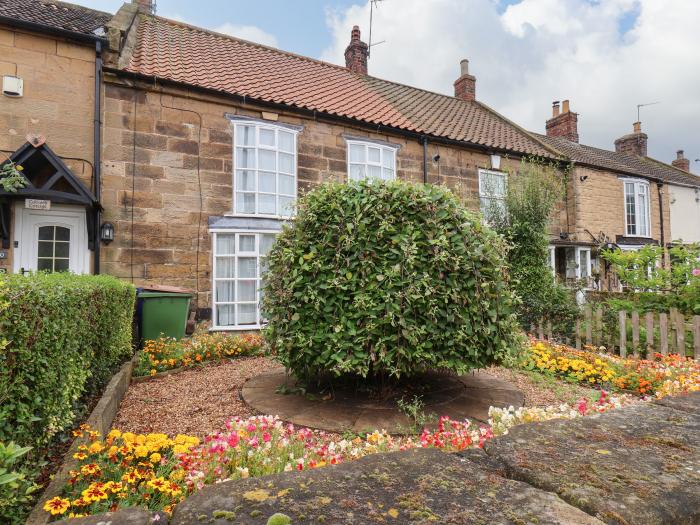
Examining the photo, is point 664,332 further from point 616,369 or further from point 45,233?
point 45,233

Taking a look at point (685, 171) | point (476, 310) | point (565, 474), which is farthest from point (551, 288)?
point (685, 171)

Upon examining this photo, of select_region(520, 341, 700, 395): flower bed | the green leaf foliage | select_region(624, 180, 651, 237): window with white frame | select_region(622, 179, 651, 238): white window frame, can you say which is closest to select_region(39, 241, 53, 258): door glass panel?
the green leaf foliage

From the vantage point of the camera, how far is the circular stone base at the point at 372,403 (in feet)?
12.9

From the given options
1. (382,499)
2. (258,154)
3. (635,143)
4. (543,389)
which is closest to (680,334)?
(543,389)

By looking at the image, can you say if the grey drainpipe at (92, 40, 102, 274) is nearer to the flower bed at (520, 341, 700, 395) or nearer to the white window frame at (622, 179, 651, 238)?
the flower bed at (520, 341, 700, 395)

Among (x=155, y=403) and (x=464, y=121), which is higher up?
(x=464, y=121)

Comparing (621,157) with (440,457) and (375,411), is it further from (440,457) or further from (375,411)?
(440,457)

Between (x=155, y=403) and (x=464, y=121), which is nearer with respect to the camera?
(x=155, y=403)

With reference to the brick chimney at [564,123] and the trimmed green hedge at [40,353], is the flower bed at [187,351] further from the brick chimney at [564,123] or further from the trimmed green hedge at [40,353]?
the brick chimney at [564,123]

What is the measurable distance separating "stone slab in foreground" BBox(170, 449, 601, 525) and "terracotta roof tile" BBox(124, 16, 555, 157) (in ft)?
32.8

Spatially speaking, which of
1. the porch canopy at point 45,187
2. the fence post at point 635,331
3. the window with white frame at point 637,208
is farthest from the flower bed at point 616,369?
the window with white frame at point 637,208

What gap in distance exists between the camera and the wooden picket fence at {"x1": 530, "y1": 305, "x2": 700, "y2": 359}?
6.89 meters

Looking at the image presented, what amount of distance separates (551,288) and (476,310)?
22.3 feet

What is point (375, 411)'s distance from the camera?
419 centimetres
